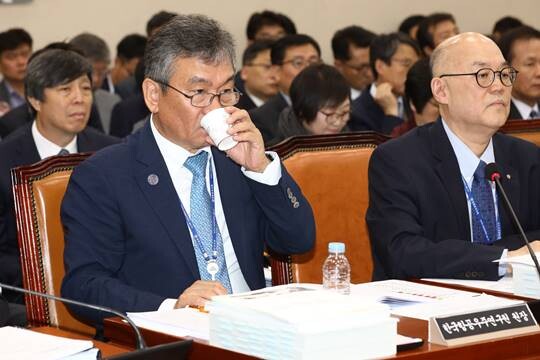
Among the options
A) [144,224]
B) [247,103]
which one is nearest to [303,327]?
[144,224]

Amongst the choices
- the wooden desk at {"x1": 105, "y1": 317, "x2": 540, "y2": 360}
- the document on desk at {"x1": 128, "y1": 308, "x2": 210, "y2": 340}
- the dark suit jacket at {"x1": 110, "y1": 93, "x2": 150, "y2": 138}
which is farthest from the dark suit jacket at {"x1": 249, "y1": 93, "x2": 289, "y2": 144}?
the wooden desk at {"x1": 105, "y1": 317, "x2": 540, "y2": 360}

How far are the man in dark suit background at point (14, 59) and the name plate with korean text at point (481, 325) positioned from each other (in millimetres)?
6080

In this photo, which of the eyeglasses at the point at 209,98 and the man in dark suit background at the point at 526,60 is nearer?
the eyeglasses at the point at 209,98

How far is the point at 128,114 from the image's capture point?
6.89 m

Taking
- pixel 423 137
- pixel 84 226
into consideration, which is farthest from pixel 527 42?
pixel 84 226

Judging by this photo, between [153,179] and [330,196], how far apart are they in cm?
66

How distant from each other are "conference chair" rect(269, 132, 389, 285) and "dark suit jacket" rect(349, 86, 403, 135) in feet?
10.3

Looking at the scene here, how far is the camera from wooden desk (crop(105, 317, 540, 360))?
2.02m

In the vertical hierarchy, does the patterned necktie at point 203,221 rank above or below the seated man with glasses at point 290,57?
below

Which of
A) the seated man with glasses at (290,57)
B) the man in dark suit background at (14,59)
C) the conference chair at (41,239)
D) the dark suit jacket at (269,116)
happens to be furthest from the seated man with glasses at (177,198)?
the man in dark suit background at (14,59)

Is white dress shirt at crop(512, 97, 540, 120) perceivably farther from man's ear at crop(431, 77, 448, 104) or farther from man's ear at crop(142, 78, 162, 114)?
man's ear at crop(142, 78, 162, 114)

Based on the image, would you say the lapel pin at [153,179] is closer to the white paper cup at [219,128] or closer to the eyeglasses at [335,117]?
the white paper cup at [219,128]

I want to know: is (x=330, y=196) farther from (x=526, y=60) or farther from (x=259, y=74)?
(x=259, y=74)

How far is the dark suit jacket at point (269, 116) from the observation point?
6062mm
